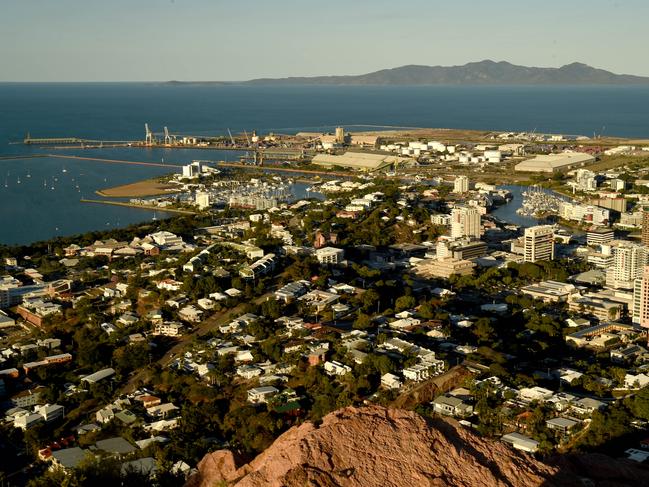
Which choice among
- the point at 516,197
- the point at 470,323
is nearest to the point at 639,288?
the point at 470,323

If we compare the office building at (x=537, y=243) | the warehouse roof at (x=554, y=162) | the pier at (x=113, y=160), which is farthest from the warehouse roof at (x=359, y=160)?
the office building at (x=537, y=243)

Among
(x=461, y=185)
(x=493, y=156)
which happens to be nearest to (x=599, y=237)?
(x=461, y=185)

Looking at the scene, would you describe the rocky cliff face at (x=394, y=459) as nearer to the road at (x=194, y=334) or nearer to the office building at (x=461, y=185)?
the road at (x=194, y=334)

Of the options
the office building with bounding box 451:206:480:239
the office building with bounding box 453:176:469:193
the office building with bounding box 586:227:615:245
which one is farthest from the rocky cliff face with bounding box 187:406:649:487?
the office building with bounding box 453:176:469:193

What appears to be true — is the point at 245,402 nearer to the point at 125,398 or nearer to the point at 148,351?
the point at 125,398

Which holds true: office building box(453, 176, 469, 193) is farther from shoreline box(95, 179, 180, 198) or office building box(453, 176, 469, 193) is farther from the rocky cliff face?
the rocky cliff face
